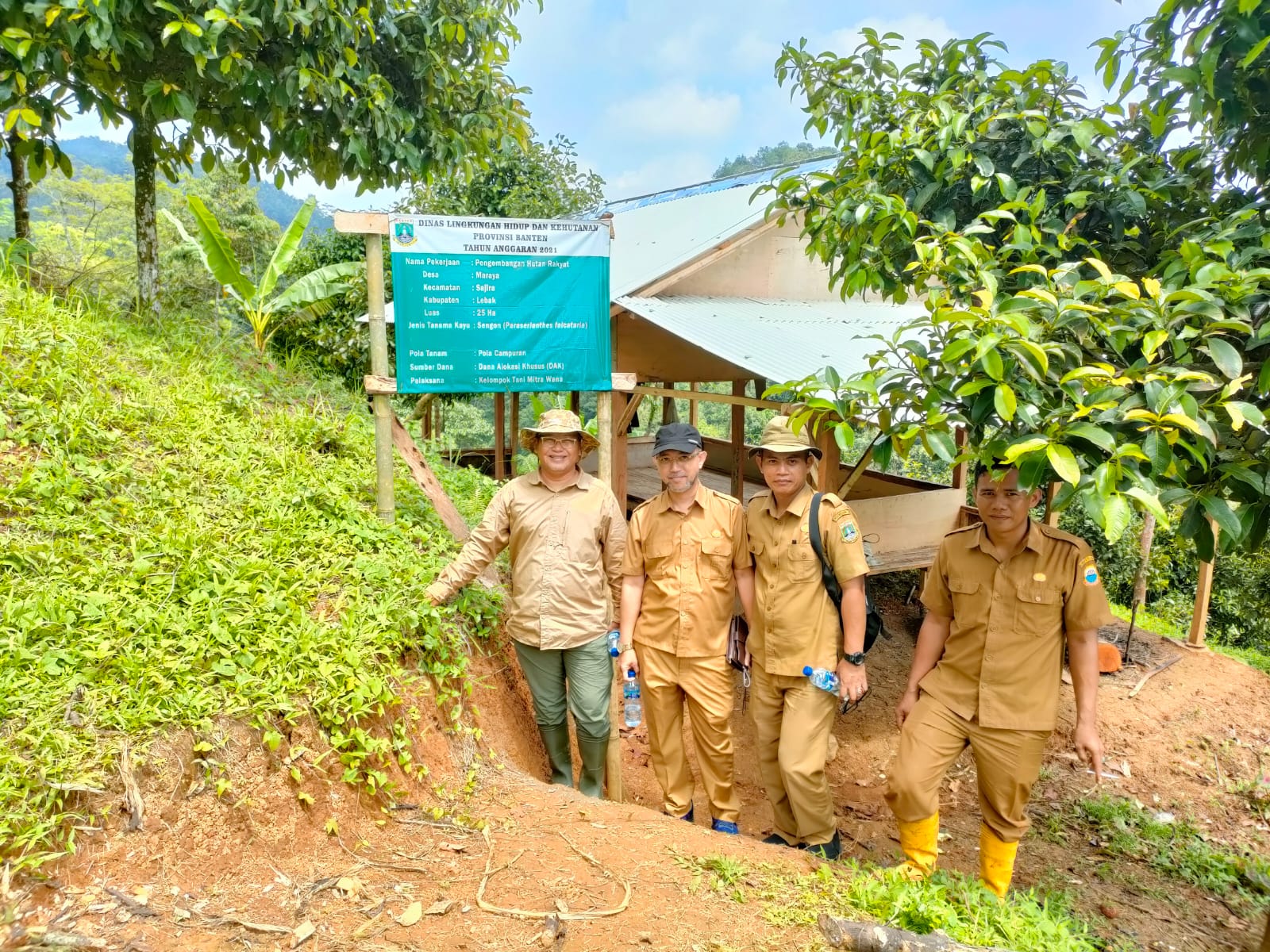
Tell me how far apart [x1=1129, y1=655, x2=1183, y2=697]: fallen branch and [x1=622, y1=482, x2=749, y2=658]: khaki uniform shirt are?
5.34 metres

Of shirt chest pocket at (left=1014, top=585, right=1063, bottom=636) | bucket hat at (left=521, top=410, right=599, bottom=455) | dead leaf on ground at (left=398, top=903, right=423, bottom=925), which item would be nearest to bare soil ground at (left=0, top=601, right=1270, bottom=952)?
dead leaf on ground at (left=398, top=903, right=423, bottom=925)

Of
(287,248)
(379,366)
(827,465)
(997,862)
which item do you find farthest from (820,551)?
(287,248)

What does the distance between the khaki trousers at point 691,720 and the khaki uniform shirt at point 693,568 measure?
90mm

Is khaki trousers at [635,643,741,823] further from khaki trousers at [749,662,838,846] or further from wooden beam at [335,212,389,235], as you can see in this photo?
wooden beam at [335,212,389,235]

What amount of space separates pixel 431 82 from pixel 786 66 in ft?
9.06

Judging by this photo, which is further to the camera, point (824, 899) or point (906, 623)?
point (906, 623)

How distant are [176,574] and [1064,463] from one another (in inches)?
137

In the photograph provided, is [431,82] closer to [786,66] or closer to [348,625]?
[786,66]

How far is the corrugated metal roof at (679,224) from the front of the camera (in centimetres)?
763

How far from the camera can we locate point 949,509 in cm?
696

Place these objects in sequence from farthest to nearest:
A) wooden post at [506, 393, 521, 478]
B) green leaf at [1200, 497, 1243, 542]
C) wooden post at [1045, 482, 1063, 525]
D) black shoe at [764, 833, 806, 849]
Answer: wooden post at [506, 393, 521, 478]
wooden post at [1045, 482, 1063, 525]
black shoe at [764, 833, 806, 849]
green leaf at [1200, 497, 1243, 542]

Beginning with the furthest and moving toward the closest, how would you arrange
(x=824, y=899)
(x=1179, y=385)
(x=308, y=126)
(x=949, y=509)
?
(x=949, y=509) < (x=308, y=126) < (x=824, y=899) < (x=1179, y=385)

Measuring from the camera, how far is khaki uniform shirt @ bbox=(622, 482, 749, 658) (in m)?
3.72

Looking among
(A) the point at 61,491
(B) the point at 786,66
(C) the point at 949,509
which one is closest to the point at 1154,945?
(C) the point at 949,509
